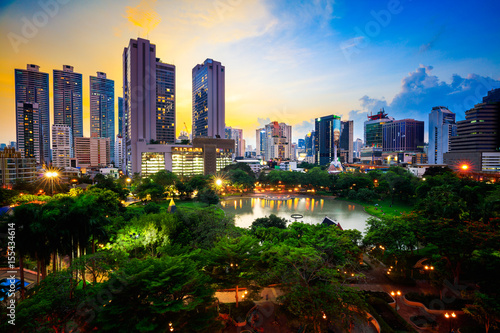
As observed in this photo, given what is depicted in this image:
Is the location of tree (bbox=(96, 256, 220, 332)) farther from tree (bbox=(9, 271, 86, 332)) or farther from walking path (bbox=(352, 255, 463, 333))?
walking path (bbox=(352, 255, 463, 333))

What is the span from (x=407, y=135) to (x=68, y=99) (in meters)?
183

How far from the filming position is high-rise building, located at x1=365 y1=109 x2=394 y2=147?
5364 inches

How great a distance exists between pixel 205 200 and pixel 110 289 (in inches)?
1222

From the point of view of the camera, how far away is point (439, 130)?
9394 centimetres

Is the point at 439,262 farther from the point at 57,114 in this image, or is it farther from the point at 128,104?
the point at 57,114

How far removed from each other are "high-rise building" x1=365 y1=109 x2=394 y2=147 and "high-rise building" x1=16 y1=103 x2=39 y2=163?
553 feet

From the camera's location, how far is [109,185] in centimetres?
3247

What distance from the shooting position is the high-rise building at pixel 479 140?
154 feet

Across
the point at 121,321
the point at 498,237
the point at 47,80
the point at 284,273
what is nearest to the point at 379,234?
the point at 498,237

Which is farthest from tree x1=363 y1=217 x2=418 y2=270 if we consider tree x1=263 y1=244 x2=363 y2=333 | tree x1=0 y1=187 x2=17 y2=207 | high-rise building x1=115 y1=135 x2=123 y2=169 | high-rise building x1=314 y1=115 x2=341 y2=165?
high-rise building x1=314 y1=115 x2=341 y2=165

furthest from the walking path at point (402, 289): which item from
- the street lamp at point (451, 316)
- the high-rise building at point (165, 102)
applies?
the high-rise building at point (165, 102)

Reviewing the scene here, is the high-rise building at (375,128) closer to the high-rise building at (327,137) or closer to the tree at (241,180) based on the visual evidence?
the high-rise building at (327,137)

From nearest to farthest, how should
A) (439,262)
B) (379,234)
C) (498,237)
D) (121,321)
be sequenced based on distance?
(121,321) → (498,237) → (439,262) → (379,234)

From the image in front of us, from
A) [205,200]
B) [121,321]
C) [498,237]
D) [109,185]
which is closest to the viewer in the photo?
[121,321]
